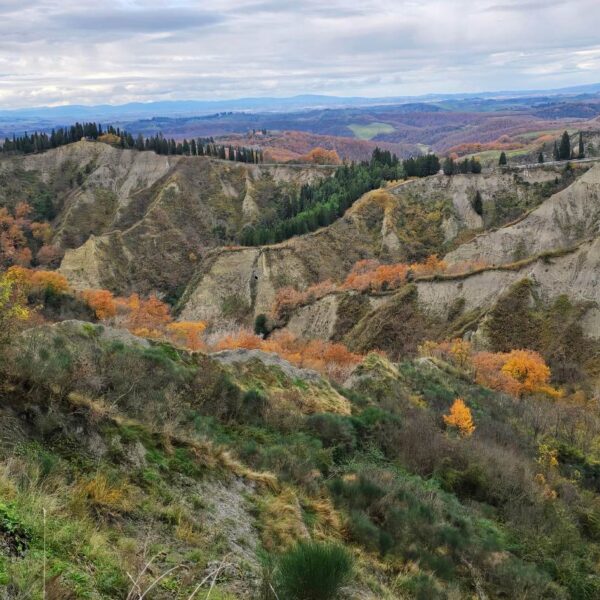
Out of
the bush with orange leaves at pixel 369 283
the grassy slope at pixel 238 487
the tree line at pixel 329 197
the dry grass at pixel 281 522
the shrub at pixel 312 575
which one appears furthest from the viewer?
the tree line at pixel 329 197

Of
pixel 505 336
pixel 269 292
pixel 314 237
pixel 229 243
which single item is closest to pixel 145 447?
pixel 505 336

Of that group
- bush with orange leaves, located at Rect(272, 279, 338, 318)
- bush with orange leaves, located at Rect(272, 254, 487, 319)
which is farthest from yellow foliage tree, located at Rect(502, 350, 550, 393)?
bush with orange leaves, located at Rect(272, 279, 338, 318)

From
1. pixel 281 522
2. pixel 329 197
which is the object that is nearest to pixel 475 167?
pixel 329 197

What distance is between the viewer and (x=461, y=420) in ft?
96.6

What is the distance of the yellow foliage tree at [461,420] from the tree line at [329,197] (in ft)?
216

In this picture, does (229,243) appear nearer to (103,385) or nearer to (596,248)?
(596,248)

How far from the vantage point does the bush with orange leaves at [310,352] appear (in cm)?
4453

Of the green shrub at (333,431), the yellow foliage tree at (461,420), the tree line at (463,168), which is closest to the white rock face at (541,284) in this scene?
the yellow foliage tree at (461,420)

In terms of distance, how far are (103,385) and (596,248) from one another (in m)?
58.1

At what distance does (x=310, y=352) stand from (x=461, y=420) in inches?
1082

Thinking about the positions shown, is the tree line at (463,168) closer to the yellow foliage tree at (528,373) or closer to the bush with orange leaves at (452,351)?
the bush with orange leaves at (452,351)

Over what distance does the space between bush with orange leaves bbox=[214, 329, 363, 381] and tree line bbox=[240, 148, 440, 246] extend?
30.7m

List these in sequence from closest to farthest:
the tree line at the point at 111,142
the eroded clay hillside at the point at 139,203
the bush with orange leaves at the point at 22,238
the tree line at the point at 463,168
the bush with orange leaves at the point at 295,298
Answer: the bush with orange leaves at the point at 295,298 < the bush with orange leaves at the point at 22,238 < the eroded clay hillside at the point at 139,203 < the tree line at the point at 463,168 < the tree line at the point at 111,142

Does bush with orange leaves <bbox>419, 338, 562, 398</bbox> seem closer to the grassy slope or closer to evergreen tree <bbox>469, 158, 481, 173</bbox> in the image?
the grassy slope
